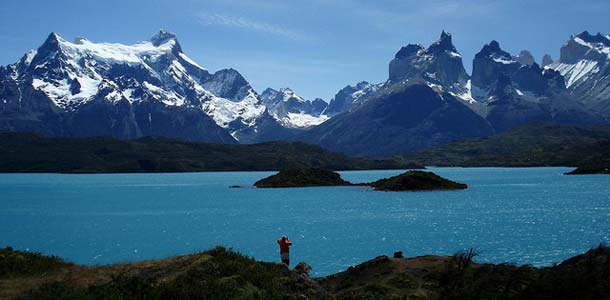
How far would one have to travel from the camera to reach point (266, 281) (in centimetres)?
3222

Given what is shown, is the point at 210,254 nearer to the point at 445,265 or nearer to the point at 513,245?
the point at 445,265

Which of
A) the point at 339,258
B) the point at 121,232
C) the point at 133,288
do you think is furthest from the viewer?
the point at 121,232

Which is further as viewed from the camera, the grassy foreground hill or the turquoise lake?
the turquoise lake

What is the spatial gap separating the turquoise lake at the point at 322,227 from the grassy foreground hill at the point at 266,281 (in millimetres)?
23608

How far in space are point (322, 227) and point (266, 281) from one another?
78715 mm

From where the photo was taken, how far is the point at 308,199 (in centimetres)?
18812

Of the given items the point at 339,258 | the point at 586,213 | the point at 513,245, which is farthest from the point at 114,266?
the point at 586,213

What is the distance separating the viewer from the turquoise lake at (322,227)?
3078 inches

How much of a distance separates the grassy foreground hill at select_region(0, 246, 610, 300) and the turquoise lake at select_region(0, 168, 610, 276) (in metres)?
23.6

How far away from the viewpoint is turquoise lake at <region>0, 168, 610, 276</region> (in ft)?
257

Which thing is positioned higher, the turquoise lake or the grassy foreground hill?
the grassy foreground hill

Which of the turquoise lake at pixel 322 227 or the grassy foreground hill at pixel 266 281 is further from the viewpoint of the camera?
the turquoise lake at pixel 322 227

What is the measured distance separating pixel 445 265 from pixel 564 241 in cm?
5012

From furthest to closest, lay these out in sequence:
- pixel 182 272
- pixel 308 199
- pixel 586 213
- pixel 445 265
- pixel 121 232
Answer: pixel 308 199, pixel 586 213, pixel 121 232, pixel 445 265, pixel 182 272
